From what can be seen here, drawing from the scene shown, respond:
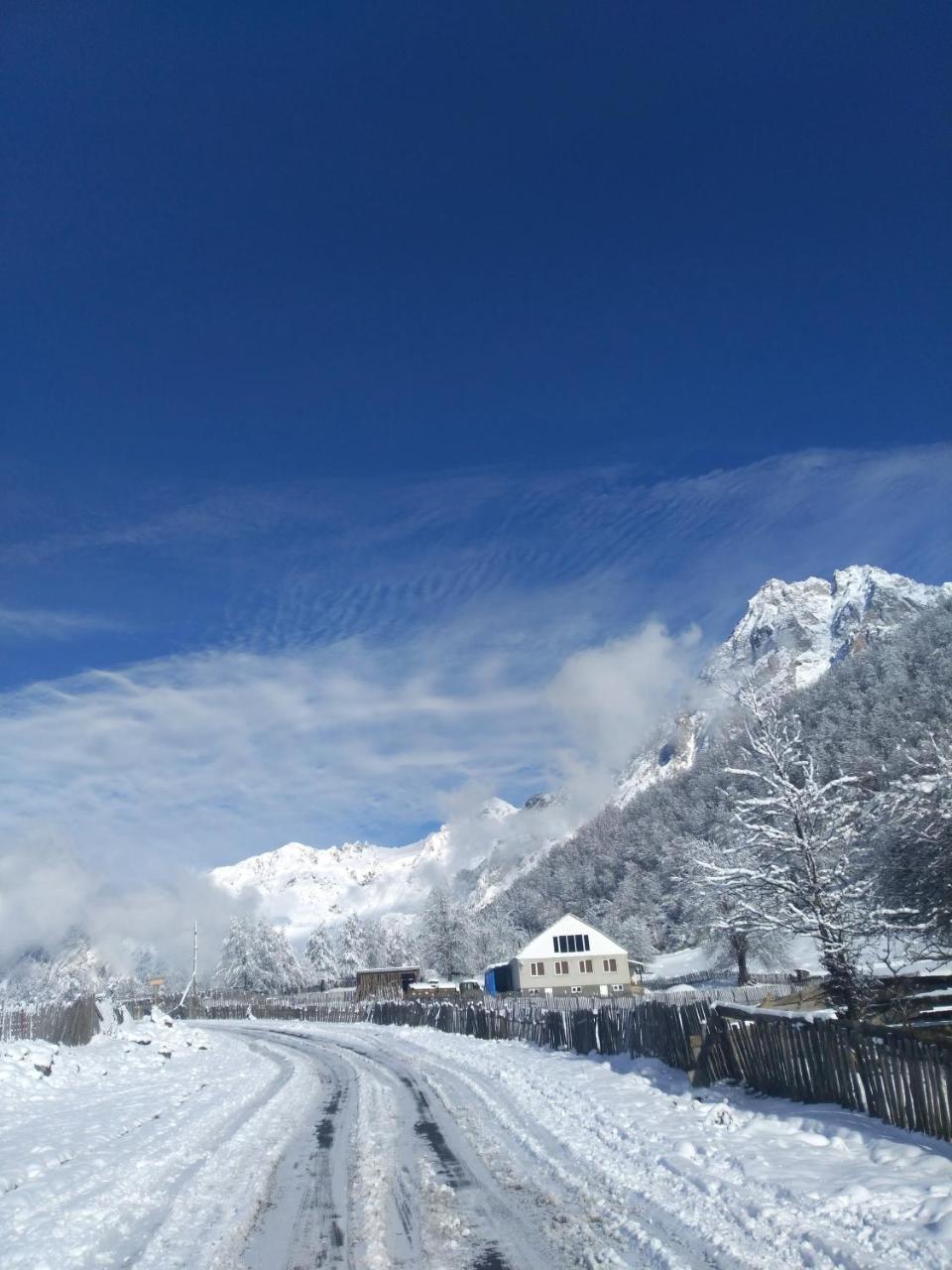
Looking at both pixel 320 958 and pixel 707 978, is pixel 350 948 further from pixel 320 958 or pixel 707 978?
pixel 707 978

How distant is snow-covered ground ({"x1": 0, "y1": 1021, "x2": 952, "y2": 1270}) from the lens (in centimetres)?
805

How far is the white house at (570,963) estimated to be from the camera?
281ft

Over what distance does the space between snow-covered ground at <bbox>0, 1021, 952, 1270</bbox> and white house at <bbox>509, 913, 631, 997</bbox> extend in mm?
70209

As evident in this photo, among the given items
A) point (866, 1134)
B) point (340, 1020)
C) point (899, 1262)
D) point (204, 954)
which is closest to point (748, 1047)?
point (866, 1134)

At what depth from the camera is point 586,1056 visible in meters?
27.4

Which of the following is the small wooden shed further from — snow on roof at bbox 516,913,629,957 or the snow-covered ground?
the snow-covered ground

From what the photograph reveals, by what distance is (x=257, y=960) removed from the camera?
5207 inches

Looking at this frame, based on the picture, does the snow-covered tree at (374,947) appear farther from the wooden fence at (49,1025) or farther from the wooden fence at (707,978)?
the wooden fence at (49,1025)

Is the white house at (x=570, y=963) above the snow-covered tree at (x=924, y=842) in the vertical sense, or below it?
below

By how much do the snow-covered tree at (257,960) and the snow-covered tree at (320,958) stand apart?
6.76 metres

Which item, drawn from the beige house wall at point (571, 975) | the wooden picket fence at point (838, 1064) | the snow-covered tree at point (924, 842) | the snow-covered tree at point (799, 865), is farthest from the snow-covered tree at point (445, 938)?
the wooden picket fence at point (838, 1064)

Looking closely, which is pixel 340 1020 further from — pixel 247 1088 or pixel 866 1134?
pixel 866 1134

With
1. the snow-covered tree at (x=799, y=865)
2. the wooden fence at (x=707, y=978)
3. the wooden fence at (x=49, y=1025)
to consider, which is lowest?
the wooden fence at (x=707, y=978)

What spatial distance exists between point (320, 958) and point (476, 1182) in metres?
154
